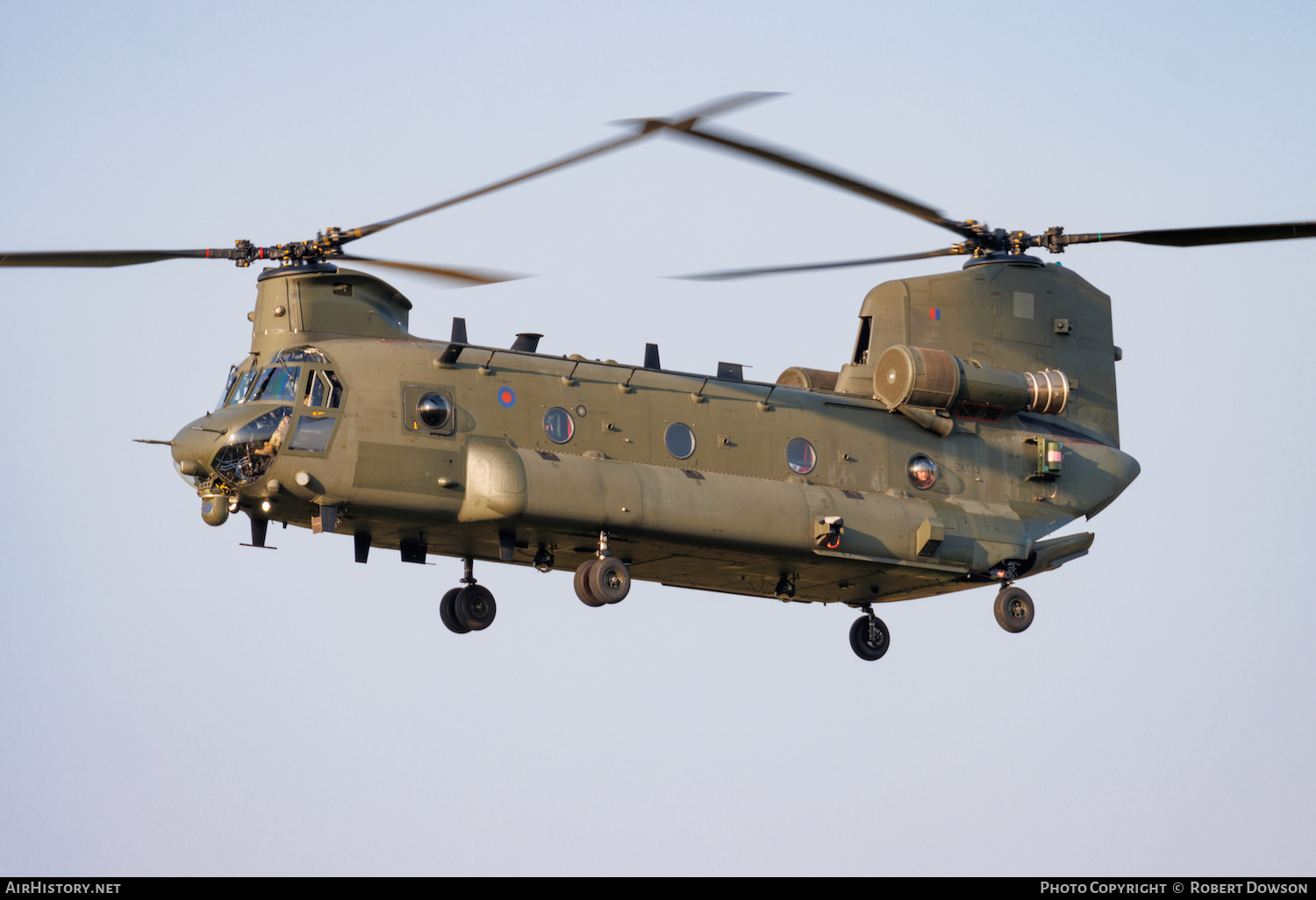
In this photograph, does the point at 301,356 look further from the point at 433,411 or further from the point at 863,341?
the point at 863,341

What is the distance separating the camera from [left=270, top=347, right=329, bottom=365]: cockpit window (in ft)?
100

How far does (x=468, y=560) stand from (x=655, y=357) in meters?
4.50

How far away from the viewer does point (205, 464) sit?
97.6 feet

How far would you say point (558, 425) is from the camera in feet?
104

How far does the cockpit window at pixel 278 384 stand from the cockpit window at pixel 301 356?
0.48 feet

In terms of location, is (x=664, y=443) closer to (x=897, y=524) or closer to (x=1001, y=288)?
(x=897, y=524)

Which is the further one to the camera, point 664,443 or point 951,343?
point 951,343

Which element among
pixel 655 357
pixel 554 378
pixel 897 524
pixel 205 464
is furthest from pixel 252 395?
pixel 897 524

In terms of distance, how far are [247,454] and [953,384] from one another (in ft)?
39.9

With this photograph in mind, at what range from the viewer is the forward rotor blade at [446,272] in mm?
30750

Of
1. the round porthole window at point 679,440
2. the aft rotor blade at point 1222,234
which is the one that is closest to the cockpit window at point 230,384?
the round porthole window at point 679,440

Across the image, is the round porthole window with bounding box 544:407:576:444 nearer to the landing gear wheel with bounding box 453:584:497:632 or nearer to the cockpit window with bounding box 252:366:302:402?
the landing gear wheel with bounding box 453:584:497:632

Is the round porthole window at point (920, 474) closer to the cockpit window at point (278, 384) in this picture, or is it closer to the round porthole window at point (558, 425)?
the round porthole window at point (558, 425)
